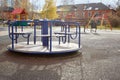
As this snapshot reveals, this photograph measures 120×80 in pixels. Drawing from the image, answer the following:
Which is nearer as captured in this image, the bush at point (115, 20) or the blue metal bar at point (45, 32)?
the blue metal bar at point (45, 32)

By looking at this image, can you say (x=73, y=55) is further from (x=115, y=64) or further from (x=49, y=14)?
(x=49, y=14)

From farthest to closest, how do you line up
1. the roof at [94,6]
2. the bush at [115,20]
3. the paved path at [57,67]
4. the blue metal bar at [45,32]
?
the roof at [94,6]
the bush at [115,20]
the blue metal bar at [45,32]
the paved path at [57,67]

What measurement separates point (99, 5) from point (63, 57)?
203ft

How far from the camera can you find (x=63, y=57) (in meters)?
6.99

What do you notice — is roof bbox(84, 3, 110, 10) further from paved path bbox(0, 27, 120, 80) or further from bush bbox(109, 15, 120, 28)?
paved path bbox(0, 27, 120, 80)

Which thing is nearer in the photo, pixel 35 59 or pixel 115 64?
pixel 115 64

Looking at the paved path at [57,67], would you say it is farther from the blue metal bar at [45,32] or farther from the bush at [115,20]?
the bush at [115,20]

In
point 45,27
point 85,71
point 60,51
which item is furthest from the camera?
point 45,27

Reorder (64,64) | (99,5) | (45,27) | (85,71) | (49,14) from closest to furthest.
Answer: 1. (85,71)
2. (64,64)
3. (45,27)
4. (49,14)
5. (99,5)

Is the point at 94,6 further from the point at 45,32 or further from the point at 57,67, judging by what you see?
the point at 57,67

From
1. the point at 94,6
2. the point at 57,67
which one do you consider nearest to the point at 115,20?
the point at 57,67

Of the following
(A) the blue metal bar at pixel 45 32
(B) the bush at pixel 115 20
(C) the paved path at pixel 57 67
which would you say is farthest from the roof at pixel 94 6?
(C) the paved path at pixel 57 67

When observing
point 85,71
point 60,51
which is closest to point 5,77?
point 85,71

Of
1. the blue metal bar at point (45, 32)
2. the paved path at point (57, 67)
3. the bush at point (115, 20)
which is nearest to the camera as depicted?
the paved path at point (57, 67)
